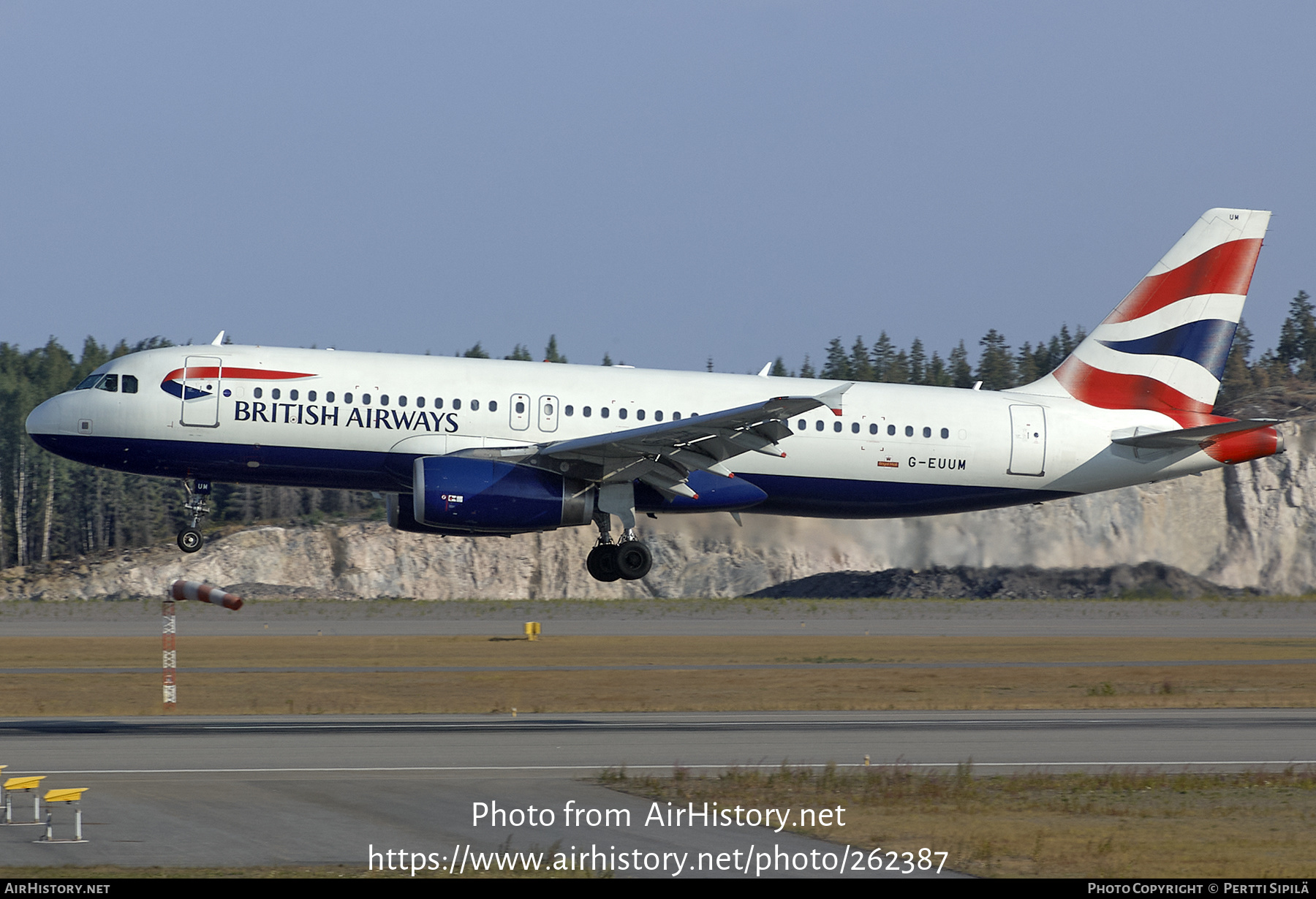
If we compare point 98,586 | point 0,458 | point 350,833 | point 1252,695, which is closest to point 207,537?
point 98,586

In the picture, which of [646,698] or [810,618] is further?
[810,618]

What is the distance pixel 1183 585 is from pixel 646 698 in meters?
40.6

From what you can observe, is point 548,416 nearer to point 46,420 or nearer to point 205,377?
point 205,377

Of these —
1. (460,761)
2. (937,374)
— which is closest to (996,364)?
(937,374)

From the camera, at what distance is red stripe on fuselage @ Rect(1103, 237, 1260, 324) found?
3819cm

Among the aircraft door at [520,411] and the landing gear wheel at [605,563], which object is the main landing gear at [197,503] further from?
the landing gear wheel at [605,563]

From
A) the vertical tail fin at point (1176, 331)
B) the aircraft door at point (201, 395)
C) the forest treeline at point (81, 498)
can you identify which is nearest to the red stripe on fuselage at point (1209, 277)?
the vertical tail fin at point (1176, 331)

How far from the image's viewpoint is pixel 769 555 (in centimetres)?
7031

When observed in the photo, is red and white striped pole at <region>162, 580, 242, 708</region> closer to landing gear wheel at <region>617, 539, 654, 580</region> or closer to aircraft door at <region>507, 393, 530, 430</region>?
aircraft door at <region>507, 393, 530, 430</region>

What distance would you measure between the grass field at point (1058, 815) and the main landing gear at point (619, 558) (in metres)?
7.30

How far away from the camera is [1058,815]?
22609 millimetres

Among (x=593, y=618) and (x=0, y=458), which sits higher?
(x=0, y=458)

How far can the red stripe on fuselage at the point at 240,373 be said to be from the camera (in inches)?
1272
